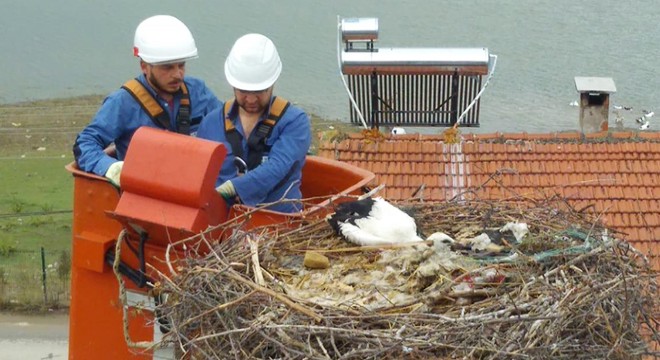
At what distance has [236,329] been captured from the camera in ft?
12.5

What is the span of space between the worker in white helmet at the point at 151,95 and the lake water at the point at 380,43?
851 inches

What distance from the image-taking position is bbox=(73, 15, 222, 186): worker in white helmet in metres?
5.94

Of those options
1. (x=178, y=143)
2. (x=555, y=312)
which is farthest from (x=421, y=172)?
(x=555, y=312)

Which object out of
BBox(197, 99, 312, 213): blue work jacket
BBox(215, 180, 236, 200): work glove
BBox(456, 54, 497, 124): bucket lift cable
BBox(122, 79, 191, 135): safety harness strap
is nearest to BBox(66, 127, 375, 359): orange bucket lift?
BBox(215, 180, 236, 200): work glove

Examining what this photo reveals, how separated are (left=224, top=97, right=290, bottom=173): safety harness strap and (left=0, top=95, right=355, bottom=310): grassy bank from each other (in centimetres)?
802

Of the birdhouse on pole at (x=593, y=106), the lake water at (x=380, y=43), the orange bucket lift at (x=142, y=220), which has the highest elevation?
the orange bucket lift at (x=142, y=220)

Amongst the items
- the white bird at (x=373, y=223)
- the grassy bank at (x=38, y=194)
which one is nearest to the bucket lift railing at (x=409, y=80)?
the grassy bank at (x=38, y=194)

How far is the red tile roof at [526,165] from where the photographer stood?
12.9m

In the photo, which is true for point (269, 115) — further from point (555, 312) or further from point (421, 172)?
point (421, 172)

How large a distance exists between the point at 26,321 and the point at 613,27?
1846cm

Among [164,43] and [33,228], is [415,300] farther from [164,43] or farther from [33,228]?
[33,228]

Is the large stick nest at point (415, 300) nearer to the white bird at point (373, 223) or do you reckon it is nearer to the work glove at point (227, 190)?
the white bird at point (373, 223)

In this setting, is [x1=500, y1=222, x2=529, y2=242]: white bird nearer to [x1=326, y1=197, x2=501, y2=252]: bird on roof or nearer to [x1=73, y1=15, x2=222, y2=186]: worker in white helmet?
[x1=326, y1=197, x2=501, y2=252]: bird on roof

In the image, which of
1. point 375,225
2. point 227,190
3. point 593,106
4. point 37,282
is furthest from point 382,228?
point 37,282
